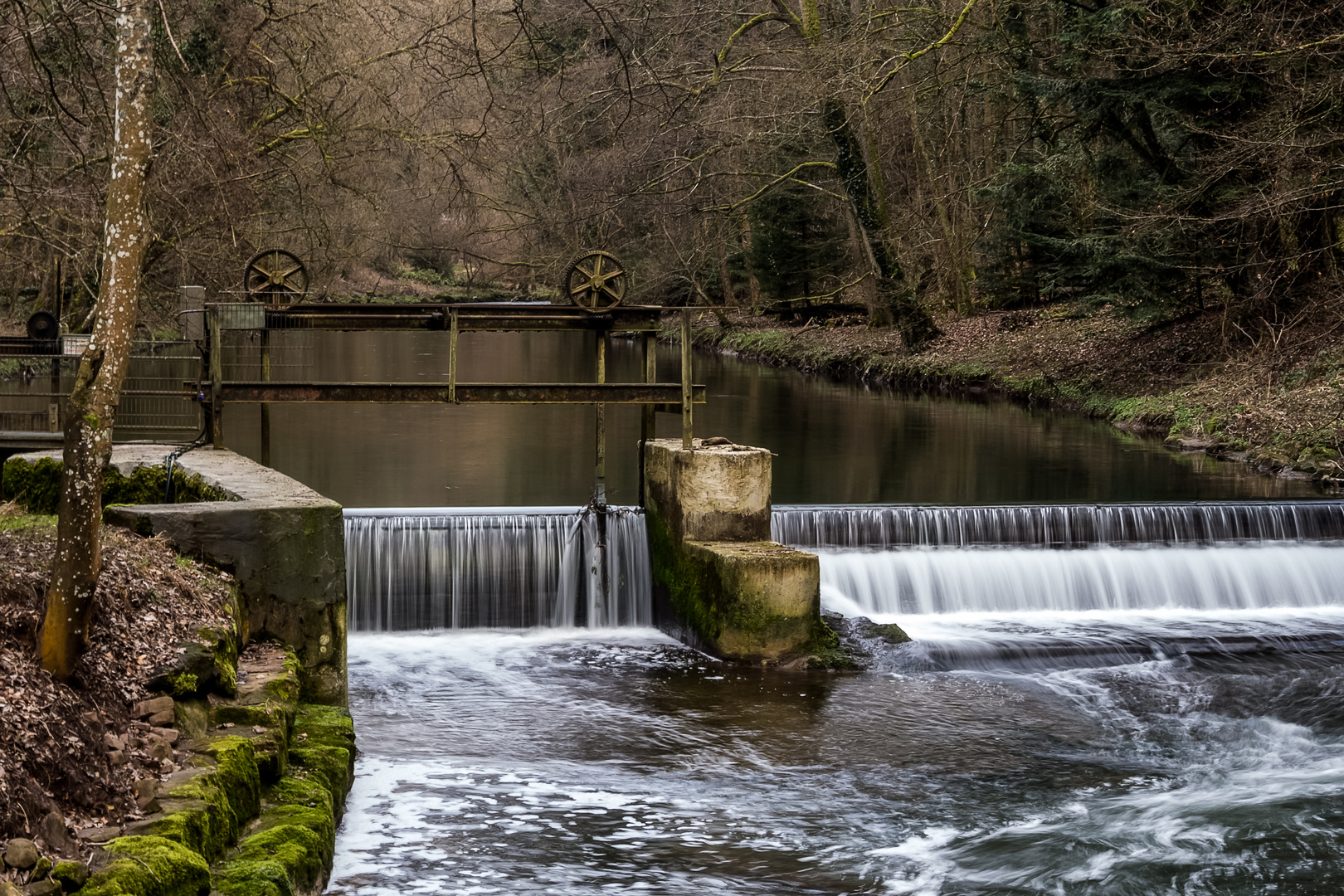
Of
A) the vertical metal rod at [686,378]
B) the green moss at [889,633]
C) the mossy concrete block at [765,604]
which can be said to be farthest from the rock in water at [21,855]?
Answer: the vertical metal rod at [686,378]

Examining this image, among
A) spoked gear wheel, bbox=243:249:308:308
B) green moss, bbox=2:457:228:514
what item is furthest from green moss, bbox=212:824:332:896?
spoked gear wheel, bbox=243:249:308:308

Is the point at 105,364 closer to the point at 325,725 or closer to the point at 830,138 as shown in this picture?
the point at 325,725

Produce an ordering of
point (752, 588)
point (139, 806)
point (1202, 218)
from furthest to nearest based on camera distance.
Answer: point (1202, 218)
point (752, 588)
point (139, 806)

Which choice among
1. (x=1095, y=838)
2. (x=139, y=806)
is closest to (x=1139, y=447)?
(x=1095, y=838)

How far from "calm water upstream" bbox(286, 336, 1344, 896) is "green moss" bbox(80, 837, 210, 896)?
1671mm

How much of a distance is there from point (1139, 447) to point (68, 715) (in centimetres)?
1958

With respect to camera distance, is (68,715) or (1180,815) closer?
(68,715)

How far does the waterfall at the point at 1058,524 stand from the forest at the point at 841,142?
4.64 m

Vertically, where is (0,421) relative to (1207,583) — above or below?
above

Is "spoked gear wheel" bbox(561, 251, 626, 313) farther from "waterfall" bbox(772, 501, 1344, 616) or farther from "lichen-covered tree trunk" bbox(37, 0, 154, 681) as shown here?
"lichen-covered tree trunk" bbox(37, 0, 154, 681)

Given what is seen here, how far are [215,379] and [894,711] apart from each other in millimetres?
6929

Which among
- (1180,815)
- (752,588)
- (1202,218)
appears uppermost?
(1202,218)

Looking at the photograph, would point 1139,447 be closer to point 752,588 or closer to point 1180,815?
point 752,588

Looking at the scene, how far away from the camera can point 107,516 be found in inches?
331
